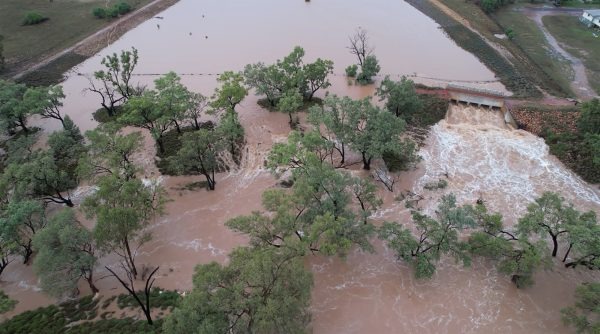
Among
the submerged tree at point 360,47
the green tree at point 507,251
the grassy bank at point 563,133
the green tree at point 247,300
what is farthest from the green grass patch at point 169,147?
the grassy bank at point 563,133

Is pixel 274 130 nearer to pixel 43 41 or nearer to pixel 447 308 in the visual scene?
pixel 447 308

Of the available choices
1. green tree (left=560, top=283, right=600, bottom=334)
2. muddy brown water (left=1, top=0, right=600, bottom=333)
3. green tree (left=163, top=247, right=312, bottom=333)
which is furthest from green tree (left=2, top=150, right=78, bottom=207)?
green tree (left=560, top=283, right=600, bottom=334)

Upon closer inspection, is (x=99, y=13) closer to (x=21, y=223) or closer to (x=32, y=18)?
(x=32, y=18)

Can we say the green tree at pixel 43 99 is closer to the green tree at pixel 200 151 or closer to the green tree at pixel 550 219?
the green tree at pixel 200 151

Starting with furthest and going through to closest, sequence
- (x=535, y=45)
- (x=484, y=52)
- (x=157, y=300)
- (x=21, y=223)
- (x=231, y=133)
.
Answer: (x=535, y=45) → (x=484, y=52) → (x=231, y=133) → (x=21, y=223) → (x=157, y=300)

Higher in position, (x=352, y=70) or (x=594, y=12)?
(x=594, y=12)

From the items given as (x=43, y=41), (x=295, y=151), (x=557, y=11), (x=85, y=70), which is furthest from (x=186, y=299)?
(x=557, y=11)

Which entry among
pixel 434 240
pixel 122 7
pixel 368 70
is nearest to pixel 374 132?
pixel 434 240
